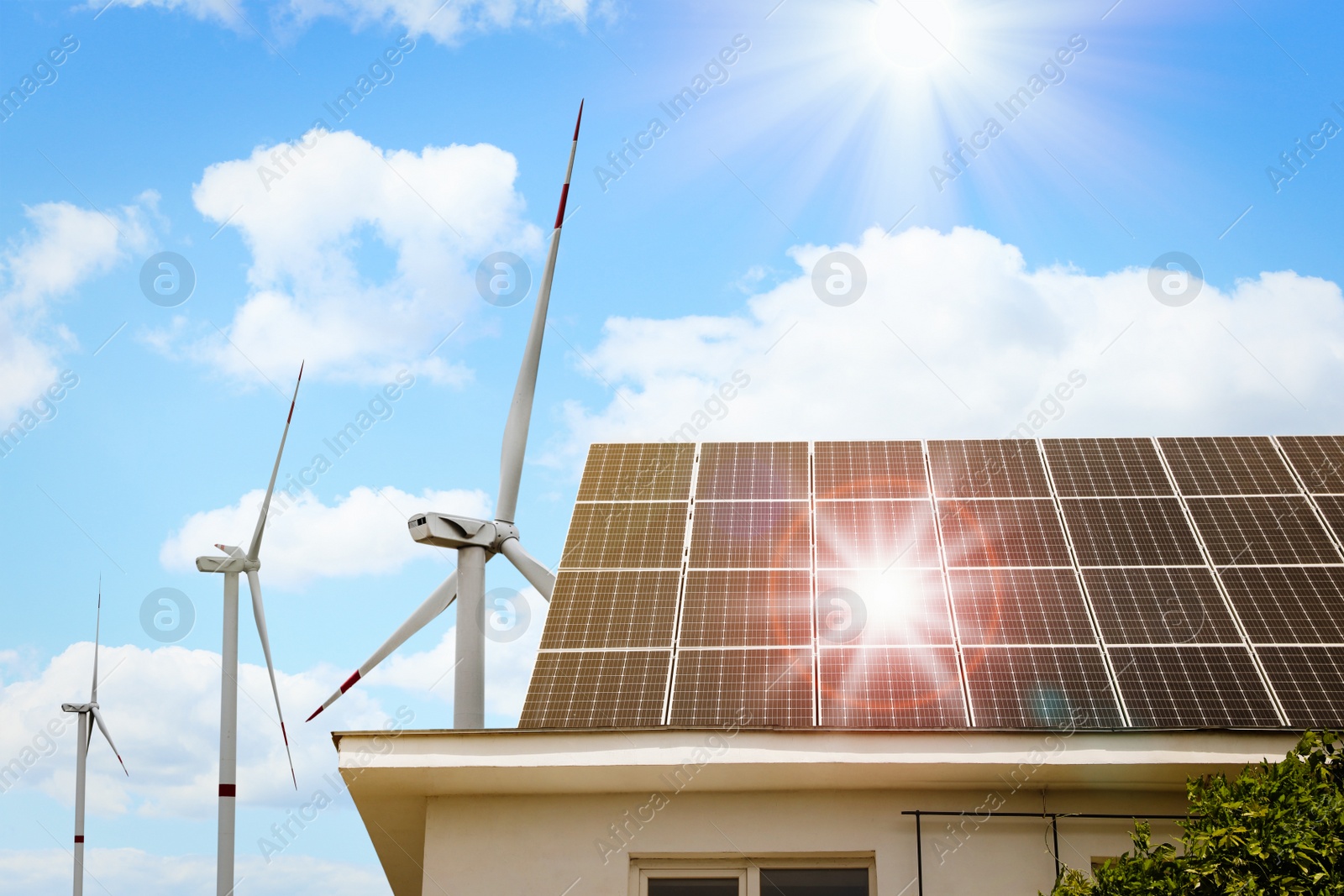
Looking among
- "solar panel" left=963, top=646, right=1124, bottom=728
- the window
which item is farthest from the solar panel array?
the window

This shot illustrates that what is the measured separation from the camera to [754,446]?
56.0ft

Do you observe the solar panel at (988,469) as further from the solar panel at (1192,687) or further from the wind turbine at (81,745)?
the wind turbine at (81,745)

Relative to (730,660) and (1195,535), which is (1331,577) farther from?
(730,660)

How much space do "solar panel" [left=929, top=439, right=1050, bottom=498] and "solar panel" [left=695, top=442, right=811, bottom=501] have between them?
1.83 meters

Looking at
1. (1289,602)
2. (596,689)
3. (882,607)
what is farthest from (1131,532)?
(596,689)

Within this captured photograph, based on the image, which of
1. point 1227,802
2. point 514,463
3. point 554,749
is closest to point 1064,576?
point 1227,802

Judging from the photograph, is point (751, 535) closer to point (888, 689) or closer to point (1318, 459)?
point (888, 689)

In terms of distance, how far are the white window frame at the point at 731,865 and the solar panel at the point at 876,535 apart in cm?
360

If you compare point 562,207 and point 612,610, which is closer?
point 612,610

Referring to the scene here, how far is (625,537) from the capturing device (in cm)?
1512

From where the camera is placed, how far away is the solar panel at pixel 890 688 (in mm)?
11859

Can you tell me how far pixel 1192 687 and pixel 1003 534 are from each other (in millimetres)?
3083

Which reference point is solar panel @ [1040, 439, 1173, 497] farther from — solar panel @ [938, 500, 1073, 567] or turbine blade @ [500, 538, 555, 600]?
turbine blade @ [500, 538, 555, 600]

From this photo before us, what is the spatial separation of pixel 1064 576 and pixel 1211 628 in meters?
1.64
